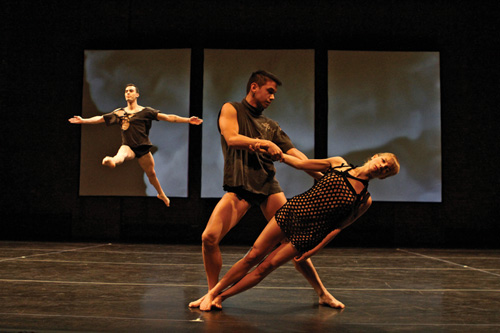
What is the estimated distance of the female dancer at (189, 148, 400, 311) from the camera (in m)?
2.39

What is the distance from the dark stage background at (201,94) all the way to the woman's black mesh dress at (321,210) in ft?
15.7

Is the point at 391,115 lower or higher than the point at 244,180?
higher

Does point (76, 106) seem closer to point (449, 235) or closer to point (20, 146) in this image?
point (20, 146)

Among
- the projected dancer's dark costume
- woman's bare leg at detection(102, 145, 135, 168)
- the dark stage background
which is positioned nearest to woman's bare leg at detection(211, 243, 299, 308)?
woman's bare leg at detection(102, 145, 135, 168)

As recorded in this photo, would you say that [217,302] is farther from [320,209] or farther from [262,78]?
[262,78]

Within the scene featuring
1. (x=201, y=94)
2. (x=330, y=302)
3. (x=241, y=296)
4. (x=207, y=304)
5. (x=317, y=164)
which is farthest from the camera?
(x=201, y=94)

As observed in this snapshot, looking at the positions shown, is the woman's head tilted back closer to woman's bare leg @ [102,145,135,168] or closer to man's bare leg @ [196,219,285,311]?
man's bare leg @ [196,219,285,311]

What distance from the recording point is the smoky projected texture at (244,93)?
700 centimetres

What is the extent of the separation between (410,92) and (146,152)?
154 inches

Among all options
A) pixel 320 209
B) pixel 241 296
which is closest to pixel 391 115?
pixel 241 296

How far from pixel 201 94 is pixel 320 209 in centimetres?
521

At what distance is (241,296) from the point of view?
312cm

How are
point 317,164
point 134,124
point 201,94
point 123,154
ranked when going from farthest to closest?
point 201,94 → point 134,124 → point 123,154 → point 317,164

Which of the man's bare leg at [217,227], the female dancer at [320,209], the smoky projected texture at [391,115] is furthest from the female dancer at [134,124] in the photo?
the female dancer at [320,209]
